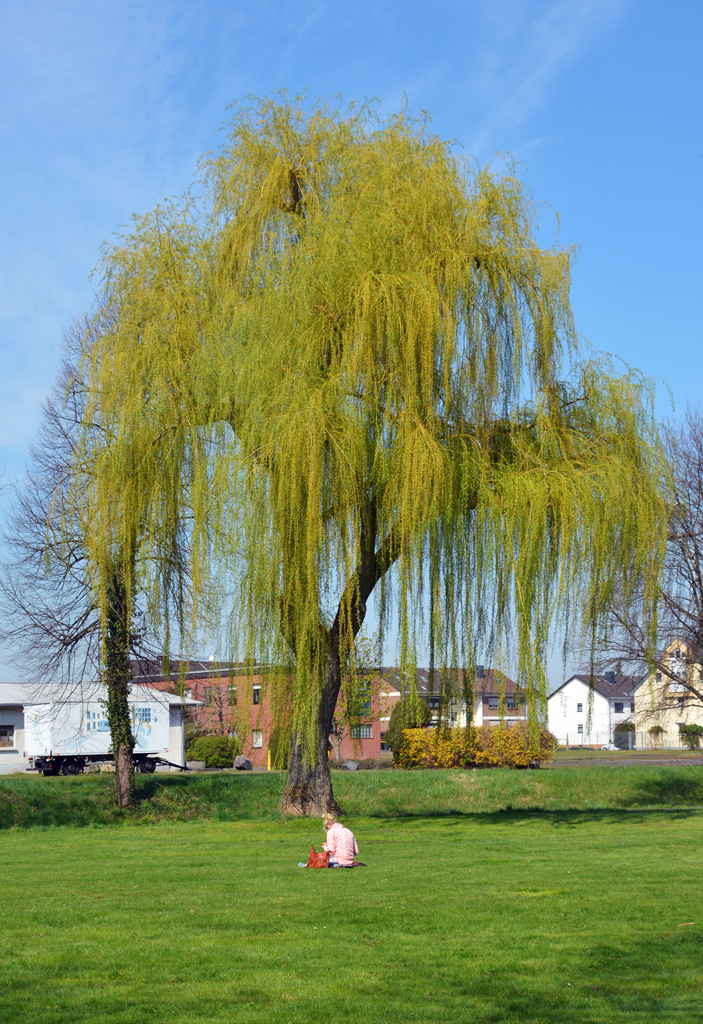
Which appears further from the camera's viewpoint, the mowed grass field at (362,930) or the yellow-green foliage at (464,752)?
the yellow-green foliage at (464,752)

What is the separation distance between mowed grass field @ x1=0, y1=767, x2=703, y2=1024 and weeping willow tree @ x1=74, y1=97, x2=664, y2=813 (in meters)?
2.80

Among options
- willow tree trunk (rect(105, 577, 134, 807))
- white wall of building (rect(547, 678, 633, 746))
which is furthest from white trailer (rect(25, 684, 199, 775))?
white wall of building (rect(547, 678, 633, 746))

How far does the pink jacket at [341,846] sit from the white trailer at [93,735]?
2569 cm

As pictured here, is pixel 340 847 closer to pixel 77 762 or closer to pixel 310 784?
pixel 310 784

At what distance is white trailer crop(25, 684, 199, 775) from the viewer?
38.7 metres

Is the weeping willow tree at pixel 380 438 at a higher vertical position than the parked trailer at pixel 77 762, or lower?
higher

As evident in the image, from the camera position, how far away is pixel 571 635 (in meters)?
14.5

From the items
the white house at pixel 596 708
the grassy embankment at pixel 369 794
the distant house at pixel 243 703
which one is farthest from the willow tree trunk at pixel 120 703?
the white house at pixel 596 708

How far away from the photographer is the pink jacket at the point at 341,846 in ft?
42.2

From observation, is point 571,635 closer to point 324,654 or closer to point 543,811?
point 324,654

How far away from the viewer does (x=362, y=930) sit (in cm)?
862

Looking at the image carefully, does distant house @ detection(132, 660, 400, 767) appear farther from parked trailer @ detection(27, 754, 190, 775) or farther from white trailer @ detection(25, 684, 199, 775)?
parked trailer @ detection(27, 754, 190, 775)

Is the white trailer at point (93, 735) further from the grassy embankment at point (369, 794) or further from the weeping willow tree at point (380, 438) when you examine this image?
the weeping willow tree at point (380, 438)

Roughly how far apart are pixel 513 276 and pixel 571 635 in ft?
19.4
